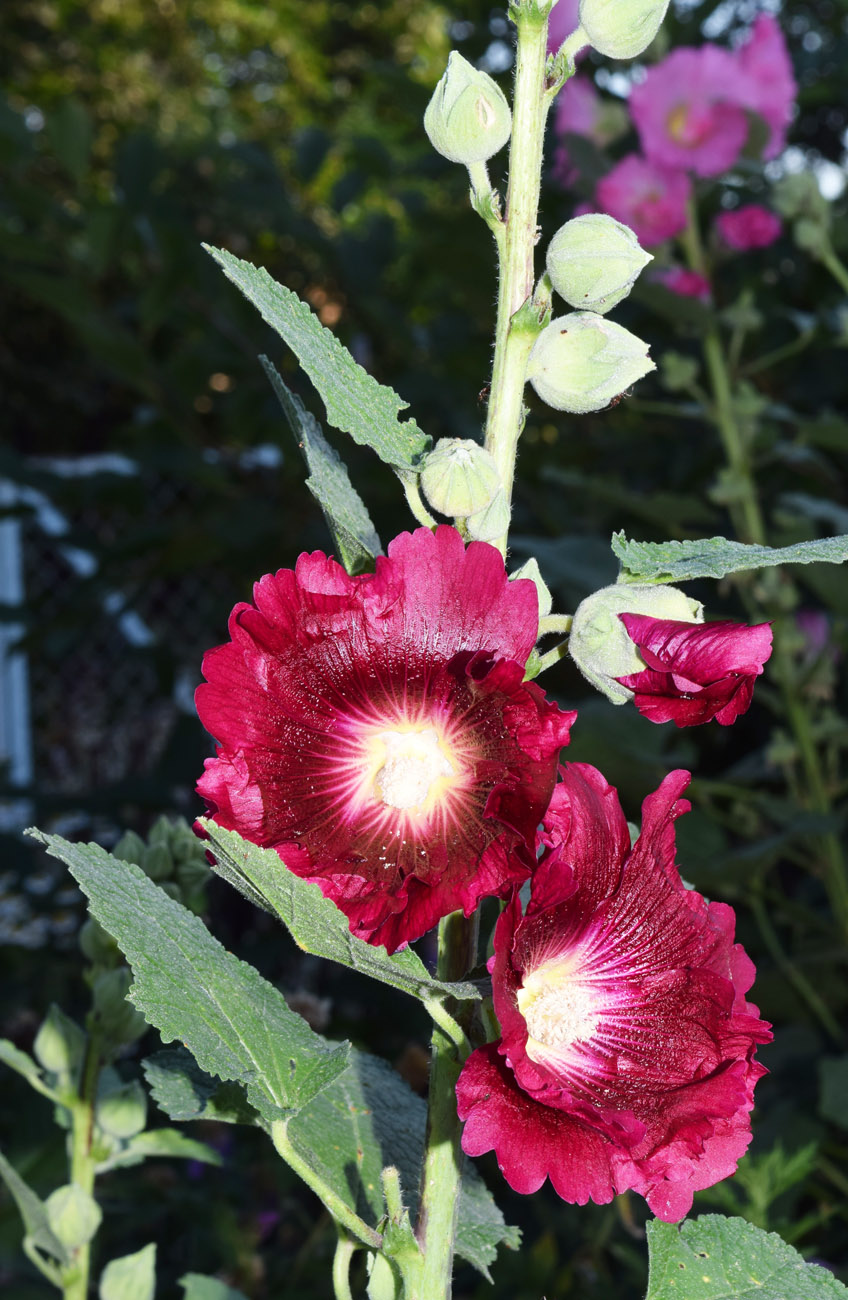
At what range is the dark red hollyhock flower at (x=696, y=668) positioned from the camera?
39 centimetres

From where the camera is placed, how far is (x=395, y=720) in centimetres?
43

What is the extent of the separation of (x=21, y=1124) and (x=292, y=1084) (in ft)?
2.96

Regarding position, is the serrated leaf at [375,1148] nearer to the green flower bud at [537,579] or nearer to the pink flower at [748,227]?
the green flower bud at [537,579]

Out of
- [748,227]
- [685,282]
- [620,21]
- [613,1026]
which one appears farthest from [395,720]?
[748,227]

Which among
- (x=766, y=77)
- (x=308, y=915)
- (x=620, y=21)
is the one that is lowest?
(x=308, y=915)

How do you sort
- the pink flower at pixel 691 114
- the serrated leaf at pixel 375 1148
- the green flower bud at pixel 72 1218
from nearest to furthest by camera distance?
the serrated leaf at pixel 375 1148
the green flower bud at pixel 72 1218
the pink flower at pixel 691 114

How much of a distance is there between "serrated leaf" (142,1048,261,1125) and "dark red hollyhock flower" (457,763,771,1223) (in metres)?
0.11

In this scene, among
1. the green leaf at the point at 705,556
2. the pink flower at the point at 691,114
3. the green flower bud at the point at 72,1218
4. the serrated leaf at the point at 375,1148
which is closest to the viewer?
the green leaf at the point at 705,556

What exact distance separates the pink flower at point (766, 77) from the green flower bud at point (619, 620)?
1.18 metres

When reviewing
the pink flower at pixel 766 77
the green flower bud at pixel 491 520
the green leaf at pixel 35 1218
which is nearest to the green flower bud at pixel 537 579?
the green flower bud at pixel 491 520

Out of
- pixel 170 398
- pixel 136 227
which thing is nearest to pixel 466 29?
pixel 136 227

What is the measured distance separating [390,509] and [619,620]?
1.48m

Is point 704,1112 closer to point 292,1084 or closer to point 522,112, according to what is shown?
point 292,1084

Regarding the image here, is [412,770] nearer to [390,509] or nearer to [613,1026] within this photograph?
[613,1026]
